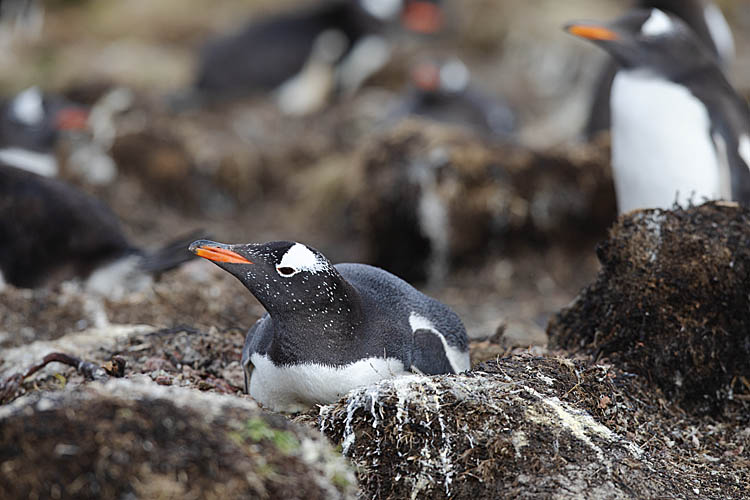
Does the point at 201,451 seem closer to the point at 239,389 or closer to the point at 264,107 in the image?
the point at 239,389

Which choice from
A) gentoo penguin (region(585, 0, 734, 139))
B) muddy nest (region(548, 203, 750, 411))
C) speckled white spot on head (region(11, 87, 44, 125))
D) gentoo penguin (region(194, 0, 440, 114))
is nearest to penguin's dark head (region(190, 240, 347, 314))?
muddy nest (region(548, 203, 750, 411))

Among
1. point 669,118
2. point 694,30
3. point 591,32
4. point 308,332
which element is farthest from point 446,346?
point 694,30

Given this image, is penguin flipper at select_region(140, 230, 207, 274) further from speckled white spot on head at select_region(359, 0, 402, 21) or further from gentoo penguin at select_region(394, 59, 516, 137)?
speckled white spot on head at select_region(359, 0, 402, 21)

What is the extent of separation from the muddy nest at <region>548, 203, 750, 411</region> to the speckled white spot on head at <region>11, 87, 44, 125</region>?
6.83 metres

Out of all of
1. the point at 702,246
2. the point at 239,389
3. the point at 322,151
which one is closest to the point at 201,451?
the point at 239,389

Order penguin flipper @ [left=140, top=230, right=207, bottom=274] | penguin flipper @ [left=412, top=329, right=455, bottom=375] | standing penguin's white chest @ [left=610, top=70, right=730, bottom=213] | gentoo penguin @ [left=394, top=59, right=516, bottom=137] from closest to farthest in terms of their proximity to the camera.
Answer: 1. penguin flipper @ [left=412, top=329, right=455, bottom=375]
2. standing penguin's white chest @ [left=610, top=70, right=730, bottom=213]
3. penguin flipper @ [left=140, top=230, right=207, bottom=274]
4. gentoo penguin @ [left=394, top=59, right=516, bottom=137]

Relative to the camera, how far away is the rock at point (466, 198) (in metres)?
9.62

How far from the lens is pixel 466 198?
9711 mm

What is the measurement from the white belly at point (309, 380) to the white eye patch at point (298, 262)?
371 millimetres

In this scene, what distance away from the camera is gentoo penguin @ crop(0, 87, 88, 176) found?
9.30 metres

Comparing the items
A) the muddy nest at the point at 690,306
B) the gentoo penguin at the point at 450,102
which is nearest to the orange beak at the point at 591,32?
the muddy nest at the point at 690,306

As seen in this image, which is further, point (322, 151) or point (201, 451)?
point (322, 151)

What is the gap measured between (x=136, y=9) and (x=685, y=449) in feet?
63.3

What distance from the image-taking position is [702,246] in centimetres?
434
